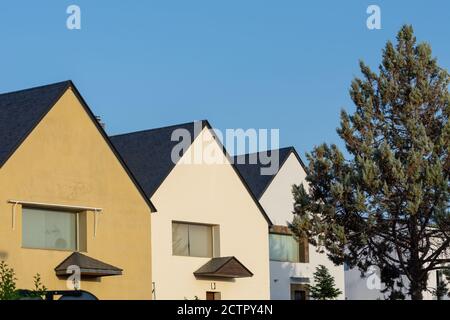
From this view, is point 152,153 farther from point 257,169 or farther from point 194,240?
point 257,169

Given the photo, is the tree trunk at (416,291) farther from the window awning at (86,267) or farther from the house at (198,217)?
the window awning at (86,267)

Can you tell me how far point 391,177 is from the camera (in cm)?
4403

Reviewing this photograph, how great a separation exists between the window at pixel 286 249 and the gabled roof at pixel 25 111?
536 inches

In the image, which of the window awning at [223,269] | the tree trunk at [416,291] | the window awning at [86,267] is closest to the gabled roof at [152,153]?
the window awning at [223,269]

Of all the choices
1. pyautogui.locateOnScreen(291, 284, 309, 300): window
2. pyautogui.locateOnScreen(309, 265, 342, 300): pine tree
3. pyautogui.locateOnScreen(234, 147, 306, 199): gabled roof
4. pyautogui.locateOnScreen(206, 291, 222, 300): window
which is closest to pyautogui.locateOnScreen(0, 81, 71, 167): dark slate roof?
pyautogui.locateOnScreen(206, 291, 222, 300): window

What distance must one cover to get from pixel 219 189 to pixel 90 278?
10.3 meters

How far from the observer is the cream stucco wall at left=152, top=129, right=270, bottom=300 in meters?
42.3

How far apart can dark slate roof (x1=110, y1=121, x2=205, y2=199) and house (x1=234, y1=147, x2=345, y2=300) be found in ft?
24.6

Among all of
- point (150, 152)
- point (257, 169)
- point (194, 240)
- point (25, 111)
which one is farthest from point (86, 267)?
point (257, 169)
